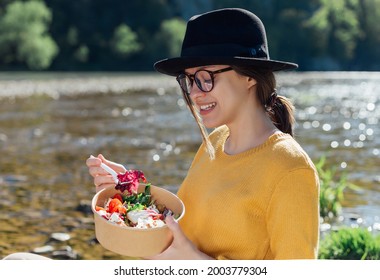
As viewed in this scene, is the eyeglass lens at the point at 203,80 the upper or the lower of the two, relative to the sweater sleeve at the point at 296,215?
upper

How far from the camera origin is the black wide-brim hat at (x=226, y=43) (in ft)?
4.10

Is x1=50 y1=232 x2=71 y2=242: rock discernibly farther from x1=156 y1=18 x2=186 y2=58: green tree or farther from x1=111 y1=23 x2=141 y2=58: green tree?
x1=111 y1=23 x2=141 y2=58: green tree

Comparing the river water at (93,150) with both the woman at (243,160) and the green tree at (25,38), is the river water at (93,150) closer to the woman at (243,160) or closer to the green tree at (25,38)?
the woman at (243,160)

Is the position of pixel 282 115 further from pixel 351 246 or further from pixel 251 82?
Answer: pixel 351 246

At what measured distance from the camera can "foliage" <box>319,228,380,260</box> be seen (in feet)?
8.70

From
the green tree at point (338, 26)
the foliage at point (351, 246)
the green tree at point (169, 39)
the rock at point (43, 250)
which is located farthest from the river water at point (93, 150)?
the green tree at point (169, 39)

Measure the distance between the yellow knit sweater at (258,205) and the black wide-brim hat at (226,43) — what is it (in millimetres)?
152

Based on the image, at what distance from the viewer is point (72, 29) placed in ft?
101

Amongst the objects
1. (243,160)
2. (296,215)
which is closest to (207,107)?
(243,160)

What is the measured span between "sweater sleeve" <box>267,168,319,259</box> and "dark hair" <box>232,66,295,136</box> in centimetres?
18

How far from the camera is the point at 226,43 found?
1266mm

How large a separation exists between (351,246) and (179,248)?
5.20ft
